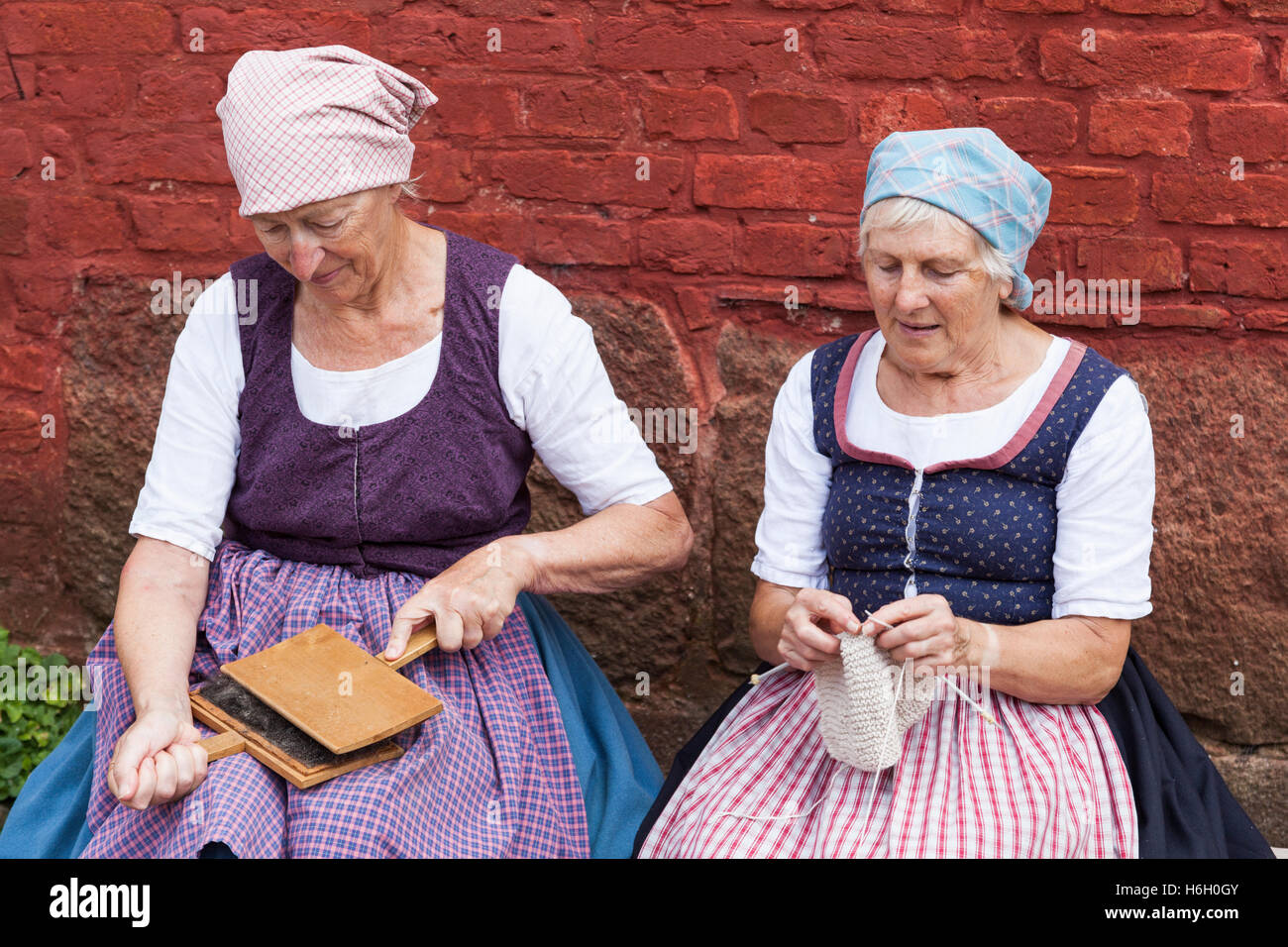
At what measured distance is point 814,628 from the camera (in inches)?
91.0

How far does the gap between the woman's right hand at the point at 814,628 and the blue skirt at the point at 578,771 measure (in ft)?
1.45

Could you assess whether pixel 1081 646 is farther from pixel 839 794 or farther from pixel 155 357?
pixel 155 357

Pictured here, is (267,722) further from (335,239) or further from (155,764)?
(335,239)

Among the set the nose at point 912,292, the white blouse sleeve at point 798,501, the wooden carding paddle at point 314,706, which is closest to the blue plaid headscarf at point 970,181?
the nose at point 912,292

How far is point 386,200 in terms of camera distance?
2541mm

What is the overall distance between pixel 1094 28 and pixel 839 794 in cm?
176

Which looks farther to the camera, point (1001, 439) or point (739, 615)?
point (739, 615)

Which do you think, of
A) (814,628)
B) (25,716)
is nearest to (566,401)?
(814,628)

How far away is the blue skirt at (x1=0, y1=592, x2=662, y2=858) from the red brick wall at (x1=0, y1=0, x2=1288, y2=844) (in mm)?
743

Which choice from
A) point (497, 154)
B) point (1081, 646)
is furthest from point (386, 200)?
point (1081, 646)

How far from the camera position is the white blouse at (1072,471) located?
2.36 meters

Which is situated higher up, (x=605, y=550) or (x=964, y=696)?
(x=605, y=550)

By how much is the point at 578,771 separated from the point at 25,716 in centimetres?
166

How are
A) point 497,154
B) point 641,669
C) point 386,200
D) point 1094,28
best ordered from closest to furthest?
point 386,200 → point 1094,28 → point 497,154 → point 641,669
